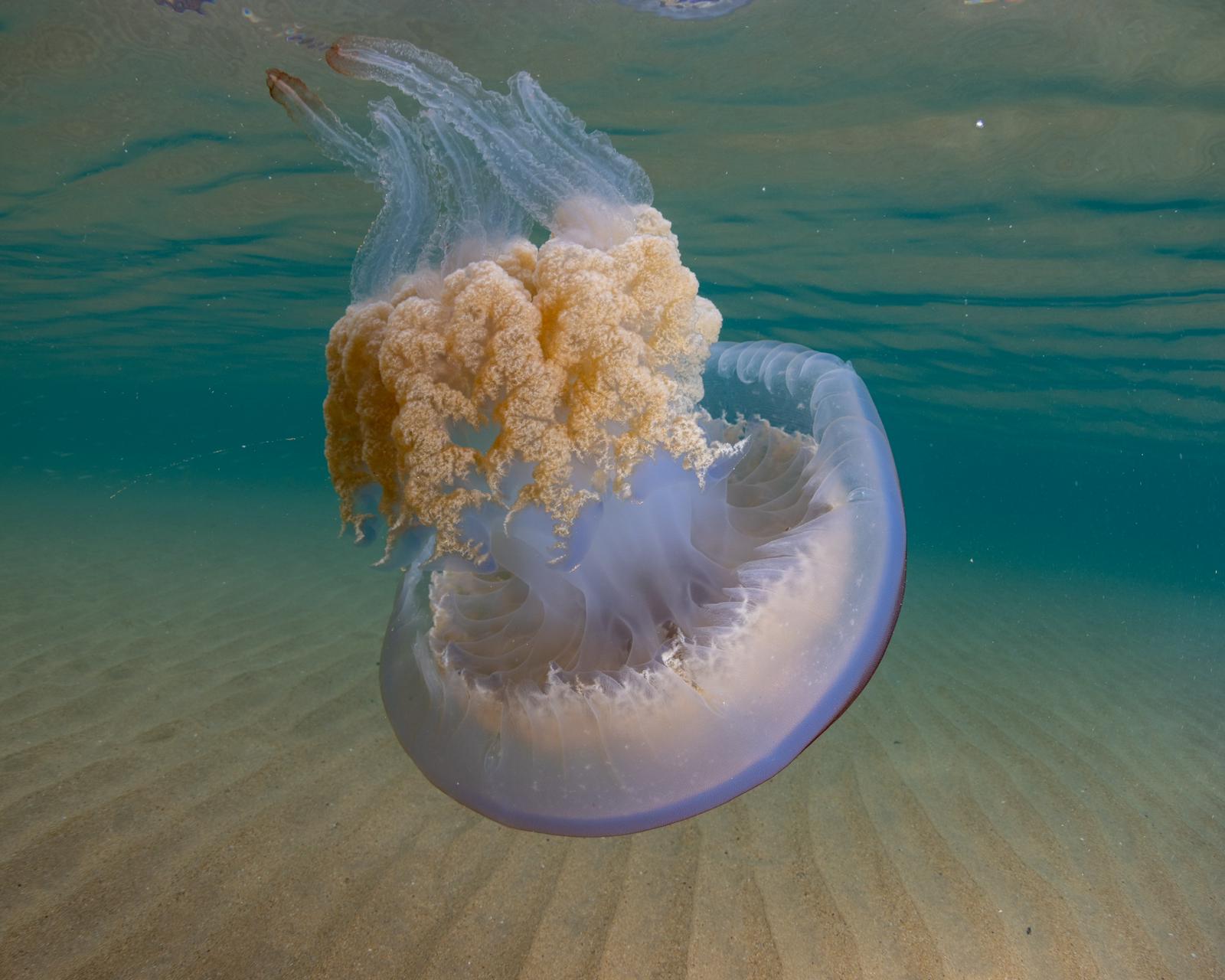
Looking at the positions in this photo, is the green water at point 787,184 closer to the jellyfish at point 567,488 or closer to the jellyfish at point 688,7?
the jellyfish at point 688,7

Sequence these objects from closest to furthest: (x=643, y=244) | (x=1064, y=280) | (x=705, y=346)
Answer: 1. (x=643, y=244)
2. (x=705, y=346)
3. (x=1064, y=280)

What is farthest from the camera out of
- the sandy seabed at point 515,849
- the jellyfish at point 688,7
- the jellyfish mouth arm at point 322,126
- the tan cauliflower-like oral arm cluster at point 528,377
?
the jellyfish at point 688,7

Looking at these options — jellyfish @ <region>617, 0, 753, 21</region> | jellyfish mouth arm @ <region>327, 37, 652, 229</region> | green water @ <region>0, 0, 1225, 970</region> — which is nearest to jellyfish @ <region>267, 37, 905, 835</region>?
jellyfish mouth arm @ <region>327, 37, 652, 229</region>

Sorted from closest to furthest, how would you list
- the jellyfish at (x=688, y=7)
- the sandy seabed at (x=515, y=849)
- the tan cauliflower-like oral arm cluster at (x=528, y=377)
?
the tan cauliflower-like oral arm cluster at (x=528, y=377) → the sandy seabed at (x=515, y=849) → the jellyfish at (x=688, y=7)

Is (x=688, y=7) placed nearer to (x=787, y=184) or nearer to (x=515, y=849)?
(x=787, y=184)

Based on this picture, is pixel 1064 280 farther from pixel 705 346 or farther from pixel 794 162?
pixel 705 346

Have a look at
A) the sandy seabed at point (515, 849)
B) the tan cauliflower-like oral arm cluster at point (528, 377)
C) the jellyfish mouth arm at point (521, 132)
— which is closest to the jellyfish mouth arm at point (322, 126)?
the jellyfish mouth arm at point (521, 132)

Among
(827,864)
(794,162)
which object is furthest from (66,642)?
(794,162)
